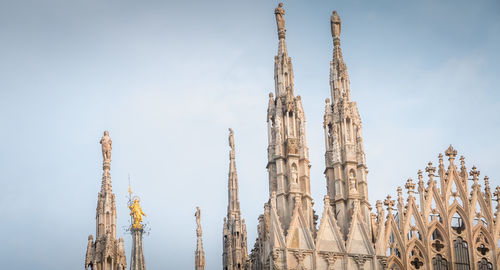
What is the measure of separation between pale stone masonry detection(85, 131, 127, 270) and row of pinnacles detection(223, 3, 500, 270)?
5.24 m

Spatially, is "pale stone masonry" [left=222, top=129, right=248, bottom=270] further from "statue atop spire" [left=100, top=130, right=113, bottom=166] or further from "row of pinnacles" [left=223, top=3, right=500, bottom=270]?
"statue atop spire" [left=100, top=130, right=113, bottom=166]

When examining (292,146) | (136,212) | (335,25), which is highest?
(335,25)

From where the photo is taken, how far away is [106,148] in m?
41.3

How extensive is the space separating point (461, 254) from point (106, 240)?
12.9m

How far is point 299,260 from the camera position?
120 feet

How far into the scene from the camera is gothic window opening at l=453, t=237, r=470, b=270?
3838 centimetres

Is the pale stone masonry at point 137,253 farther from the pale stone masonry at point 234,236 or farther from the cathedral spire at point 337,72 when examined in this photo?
the cathedral spire at point 337,72

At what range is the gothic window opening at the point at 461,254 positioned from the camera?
126 ft

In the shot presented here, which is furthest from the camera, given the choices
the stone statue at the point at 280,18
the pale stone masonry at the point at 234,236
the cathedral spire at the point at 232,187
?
the cathedral spire at the point at 232,187

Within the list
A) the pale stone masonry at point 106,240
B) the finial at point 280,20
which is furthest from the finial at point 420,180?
the pale stone masonry at point 106,240

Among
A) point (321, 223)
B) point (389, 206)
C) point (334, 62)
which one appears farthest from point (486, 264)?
point (334, 62)

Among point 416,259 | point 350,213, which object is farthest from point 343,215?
point 416,259

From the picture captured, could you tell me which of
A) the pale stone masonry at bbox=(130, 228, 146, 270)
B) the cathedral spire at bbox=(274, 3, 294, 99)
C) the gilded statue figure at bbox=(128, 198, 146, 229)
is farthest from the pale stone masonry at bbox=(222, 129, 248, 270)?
the cathedral spire at bbox=(274, 3, 294, 99)

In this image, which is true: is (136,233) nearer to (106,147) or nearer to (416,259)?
(106,147)
